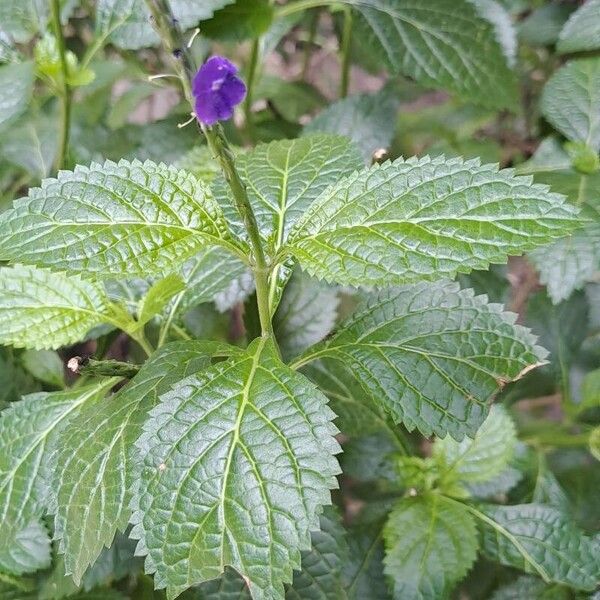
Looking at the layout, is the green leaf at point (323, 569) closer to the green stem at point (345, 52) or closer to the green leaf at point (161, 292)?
the green leaf at point (161, 292)

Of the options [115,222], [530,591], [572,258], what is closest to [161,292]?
[115,222]

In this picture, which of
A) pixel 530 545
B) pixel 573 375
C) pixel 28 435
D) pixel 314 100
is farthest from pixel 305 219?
pixel 314 100

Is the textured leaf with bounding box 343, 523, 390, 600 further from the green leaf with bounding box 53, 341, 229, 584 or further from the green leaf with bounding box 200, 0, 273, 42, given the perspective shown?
the green leaf with bounding box 200, 0, 273, 42

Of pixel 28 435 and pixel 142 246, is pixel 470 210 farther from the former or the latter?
pixel 28 435

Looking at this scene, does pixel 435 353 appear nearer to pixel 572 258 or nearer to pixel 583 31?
pixel 572 258

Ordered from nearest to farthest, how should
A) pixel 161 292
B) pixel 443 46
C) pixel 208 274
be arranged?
pixel 161 292 < pixel 208 274 < pixel 443 46

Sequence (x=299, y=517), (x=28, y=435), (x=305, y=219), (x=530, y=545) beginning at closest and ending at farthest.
→ (x=299, y=517) → (x=305, y=219) → (x=28, y=435) → (x=530, y=545)

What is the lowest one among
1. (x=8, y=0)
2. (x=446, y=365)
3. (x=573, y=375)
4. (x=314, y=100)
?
(x=573, y=375)
